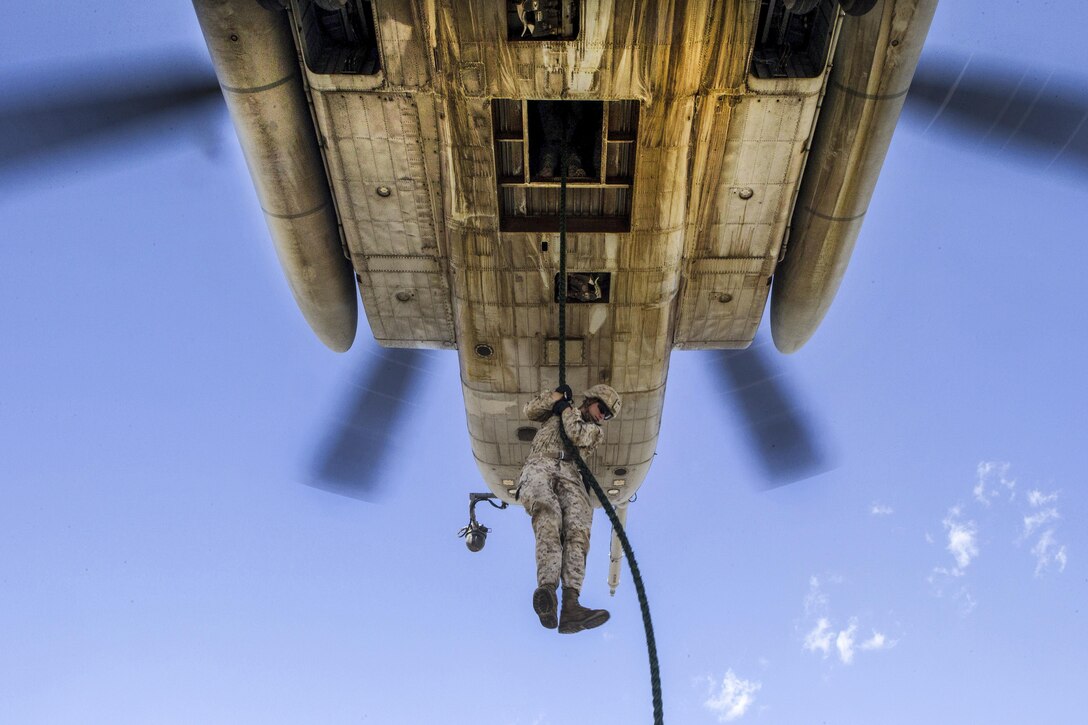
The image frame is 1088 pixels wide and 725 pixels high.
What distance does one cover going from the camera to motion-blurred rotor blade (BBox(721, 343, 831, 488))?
10.8 metres

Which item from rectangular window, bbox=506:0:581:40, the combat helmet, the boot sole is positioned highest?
rectangular window, bbox=506:0:581:40

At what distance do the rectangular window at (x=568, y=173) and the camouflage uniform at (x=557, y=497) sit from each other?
192 cm

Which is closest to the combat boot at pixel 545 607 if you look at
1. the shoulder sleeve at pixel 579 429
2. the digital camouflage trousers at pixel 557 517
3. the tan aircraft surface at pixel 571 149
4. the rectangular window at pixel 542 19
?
the digital camouflage trousers at pixel 557 517

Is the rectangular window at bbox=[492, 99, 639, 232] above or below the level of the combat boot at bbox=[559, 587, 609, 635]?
above

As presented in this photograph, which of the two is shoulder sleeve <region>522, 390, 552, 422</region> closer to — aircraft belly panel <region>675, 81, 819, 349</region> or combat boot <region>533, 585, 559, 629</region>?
combat boot <region>533, 585, 559, 629</region>

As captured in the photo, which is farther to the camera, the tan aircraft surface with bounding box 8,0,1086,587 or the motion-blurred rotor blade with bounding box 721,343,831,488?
A: the motion-blurred rotor blade with bounding box 721,343,831,488

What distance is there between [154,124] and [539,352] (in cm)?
453

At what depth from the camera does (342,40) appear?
8828 millimetres

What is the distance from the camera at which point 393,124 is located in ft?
28.3

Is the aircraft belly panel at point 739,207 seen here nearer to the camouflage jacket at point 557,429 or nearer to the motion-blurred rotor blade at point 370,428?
the camouflage jacket at point 557,429

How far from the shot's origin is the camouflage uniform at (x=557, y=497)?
24.7 ft

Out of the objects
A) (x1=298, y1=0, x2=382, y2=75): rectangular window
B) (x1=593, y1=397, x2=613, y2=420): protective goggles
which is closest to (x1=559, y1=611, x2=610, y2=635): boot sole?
(x1=593, y1=397, x2=613, y2=420): protective goggles

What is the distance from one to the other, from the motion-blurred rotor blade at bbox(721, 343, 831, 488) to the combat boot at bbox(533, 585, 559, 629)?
4.70 metres

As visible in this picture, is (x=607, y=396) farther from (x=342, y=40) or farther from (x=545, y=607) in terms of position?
(x=342, y=40)
